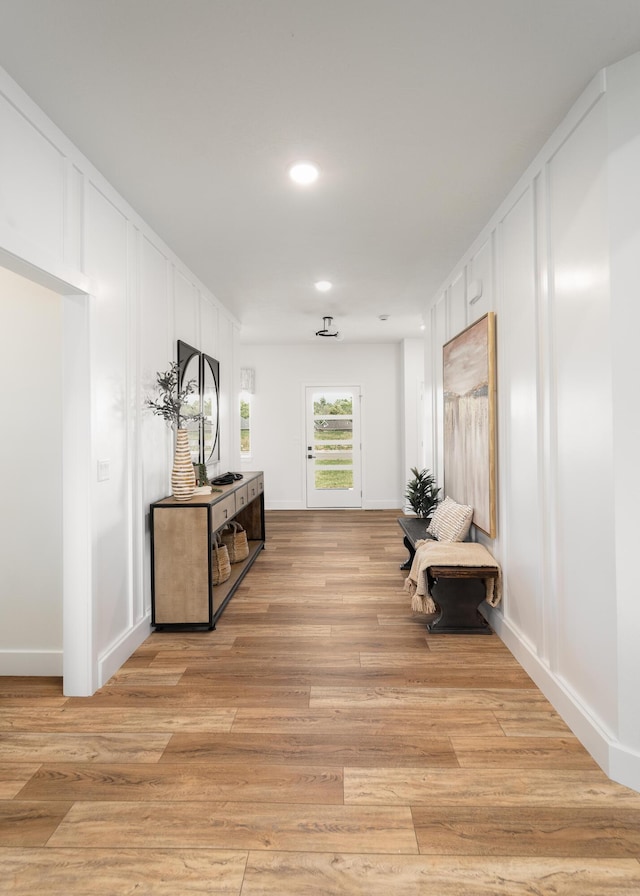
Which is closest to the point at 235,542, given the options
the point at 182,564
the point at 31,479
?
the point at 182,564

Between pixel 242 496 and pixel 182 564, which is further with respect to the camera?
pixel 242 496

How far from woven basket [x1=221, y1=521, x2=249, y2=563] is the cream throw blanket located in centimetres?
201

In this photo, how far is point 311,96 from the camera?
198cm

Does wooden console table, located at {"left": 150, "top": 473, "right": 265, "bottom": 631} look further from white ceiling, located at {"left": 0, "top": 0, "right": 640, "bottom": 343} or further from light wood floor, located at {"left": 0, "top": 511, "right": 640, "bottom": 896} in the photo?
white ceiling, located at {"left": 0, "top": 0, "right": 640, "bottom": 343}

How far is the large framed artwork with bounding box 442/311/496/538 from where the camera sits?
3158 millimetres

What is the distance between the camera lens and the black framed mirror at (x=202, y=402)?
3.91 metres

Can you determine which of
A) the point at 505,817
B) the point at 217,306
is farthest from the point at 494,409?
the point at 217,306

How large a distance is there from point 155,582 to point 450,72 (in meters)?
3.13

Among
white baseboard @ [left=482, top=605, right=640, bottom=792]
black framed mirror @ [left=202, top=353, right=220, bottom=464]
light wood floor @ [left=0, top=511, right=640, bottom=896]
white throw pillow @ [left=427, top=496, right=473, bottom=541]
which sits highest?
black framed mirror @ [left=202, top=353, right=220, bottom=464]

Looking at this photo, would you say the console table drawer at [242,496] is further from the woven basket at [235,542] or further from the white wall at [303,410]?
the white wall at [303,410]

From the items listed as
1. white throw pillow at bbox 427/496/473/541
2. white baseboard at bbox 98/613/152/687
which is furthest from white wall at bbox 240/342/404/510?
white baseboard at bbox 98/613/152/687

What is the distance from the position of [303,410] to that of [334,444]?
2.43 feet

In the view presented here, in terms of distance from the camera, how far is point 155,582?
3260 millimetres

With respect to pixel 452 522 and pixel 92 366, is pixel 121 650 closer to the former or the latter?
pixel 92 366
